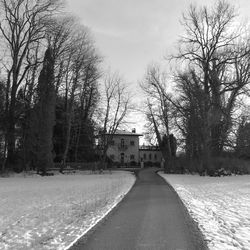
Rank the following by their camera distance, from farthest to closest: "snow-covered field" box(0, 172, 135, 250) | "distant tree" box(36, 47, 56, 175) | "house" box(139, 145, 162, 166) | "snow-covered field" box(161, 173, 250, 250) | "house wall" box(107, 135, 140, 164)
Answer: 1. "house" box(139, 145, 162, 166)
2. "house wall" box(107, 135, 140, 164)
3. "distant tree" box(36, 47, 56, 175)
4. "snow-covered field" box(0, 172, 135, 250)
5. "snow-covered field" box(161, 173, 250, 250)

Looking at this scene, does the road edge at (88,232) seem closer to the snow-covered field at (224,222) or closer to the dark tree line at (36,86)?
the snow-covered field at (224,222)

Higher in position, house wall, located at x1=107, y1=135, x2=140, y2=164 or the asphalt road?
house wall, located at x1=107, y1=135, x2=140, y2=164

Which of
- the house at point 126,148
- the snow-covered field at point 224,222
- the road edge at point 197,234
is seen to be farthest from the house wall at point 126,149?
the road edge at point 197,234

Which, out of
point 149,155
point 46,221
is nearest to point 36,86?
point 46,221

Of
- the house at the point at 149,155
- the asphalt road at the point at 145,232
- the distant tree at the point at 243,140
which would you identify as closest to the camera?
the asphalt road at the point at 145,232

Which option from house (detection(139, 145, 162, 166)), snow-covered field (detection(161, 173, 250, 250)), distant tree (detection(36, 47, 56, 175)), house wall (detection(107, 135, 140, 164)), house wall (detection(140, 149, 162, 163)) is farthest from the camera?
house wall (detection(140, 149, 162, 163))

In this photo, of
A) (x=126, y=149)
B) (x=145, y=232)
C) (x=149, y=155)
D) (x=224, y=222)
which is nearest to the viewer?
(x=145, y=232)

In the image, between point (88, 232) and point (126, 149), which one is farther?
point (126, 149)

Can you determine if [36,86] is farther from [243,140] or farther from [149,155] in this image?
[149,155]

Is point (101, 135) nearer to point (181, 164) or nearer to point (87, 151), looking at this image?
point (87, 151)

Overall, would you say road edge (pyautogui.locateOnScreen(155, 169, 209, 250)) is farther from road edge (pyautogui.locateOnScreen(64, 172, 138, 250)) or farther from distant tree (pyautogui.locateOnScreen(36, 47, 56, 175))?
distant tree (pyautogui.locateOnScreen(36, 47, 56, 175))

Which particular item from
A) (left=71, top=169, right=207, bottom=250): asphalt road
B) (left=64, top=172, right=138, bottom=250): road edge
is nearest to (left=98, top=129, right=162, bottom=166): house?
(left=64, top=172, right=138, bottom=250): road edge

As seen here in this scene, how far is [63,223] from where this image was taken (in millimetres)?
11750

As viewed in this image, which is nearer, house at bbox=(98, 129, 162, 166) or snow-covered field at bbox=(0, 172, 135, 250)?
snow-covered field at bbox=(0, 172, 135, 250)
